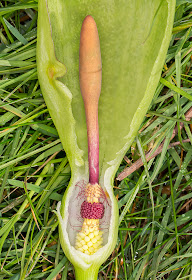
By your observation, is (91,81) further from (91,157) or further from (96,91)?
(91,157)

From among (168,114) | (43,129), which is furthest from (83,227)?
(168,114)

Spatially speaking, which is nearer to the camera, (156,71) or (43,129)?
(156,71)

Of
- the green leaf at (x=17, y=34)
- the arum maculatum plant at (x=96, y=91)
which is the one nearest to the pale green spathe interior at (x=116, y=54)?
the arum maculatum plant at (x=96, y=91)

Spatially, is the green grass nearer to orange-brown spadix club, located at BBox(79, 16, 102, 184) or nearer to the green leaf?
the green leaf

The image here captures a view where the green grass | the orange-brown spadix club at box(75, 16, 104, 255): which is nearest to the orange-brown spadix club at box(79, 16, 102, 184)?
the orange-brown spadix club at box(75, 16, 104, 255)

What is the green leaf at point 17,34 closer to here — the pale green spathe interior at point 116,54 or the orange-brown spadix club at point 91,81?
the pale green spathe interior at point 116,54

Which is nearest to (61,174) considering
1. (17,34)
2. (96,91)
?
(96,91)

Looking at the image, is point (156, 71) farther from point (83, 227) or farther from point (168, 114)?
point (83, 227)
